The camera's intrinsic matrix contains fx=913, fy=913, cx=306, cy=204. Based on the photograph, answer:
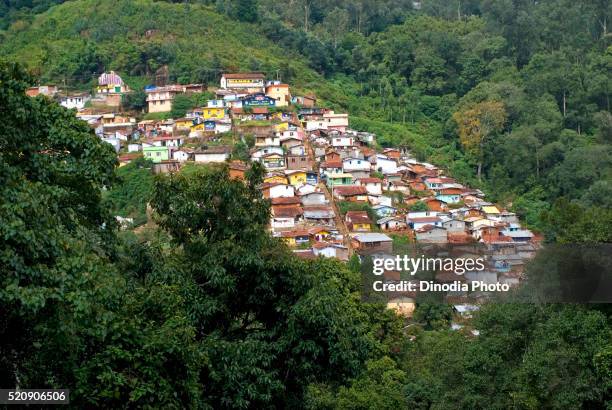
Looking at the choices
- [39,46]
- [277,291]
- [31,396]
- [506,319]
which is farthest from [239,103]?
[31,396]

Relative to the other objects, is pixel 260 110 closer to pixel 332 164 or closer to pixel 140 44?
pixel 332 164

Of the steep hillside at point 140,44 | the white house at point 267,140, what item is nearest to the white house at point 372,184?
the white house at point 267,140

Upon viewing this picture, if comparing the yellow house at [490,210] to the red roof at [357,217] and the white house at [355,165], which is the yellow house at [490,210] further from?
the white house at [355,165]

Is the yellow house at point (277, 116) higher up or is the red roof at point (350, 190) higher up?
the yellow house at point (277, 116)

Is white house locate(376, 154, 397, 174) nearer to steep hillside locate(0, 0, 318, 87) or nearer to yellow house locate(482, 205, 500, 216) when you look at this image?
yellow house locate(482, 205, 500, 216)

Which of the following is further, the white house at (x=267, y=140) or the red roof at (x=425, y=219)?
the white house at (x=267, y=140)

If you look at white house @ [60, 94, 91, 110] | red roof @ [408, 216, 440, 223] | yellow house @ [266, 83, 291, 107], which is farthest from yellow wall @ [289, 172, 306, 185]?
white house @ [60, 94, 91, 110]
